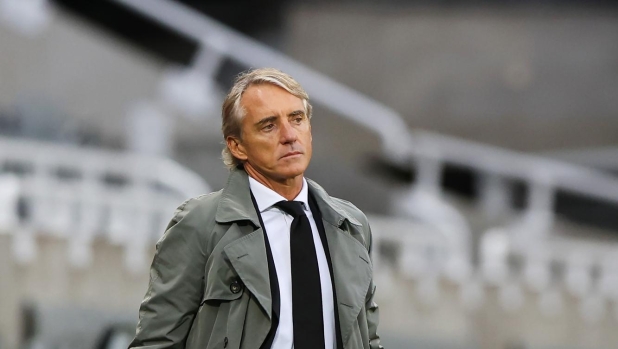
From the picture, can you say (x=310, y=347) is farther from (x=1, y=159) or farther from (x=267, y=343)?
(x=1, y=159)

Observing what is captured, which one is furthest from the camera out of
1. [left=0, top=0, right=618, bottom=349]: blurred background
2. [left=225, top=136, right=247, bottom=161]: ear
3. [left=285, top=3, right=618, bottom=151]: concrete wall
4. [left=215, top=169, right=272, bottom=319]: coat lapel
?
[left=285, top=3, right=618, bottom=151]: concrete wall

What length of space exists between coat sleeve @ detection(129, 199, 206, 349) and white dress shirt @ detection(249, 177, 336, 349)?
4.2 inches

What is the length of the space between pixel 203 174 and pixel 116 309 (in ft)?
9.26

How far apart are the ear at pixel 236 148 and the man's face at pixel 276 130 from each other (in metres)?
0.02

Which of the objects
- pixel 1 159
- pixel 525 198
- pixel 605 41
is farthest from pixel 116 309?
pixel 605 41

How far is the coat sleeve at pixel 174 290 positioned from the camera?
1.45 m

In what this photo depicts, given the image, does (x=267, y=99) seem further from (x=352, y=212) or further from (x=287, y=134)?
(x=352, y=212)

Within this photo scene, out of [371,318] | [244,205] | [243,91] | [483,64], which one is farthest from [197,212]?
[483,64]

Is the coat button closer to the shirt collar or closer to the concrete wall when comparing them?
the shirt collar

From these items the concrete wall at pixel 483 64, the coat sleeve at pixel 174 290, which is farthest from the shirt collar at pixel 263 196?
the concrete wall at pixel 483 64

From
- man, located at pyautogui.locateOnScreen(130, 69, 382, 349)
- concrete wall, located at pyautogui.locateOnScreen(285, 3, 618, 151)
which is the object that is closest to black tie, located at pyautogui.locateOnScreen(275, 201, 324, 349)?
man, located at pyautogui.locateOnScreen(130, 69, 382, 349)

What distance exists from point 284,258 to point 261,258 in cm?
5

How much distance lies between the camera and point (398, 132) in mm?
7504

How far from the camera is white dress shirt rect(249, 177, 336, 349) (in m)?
1.45
